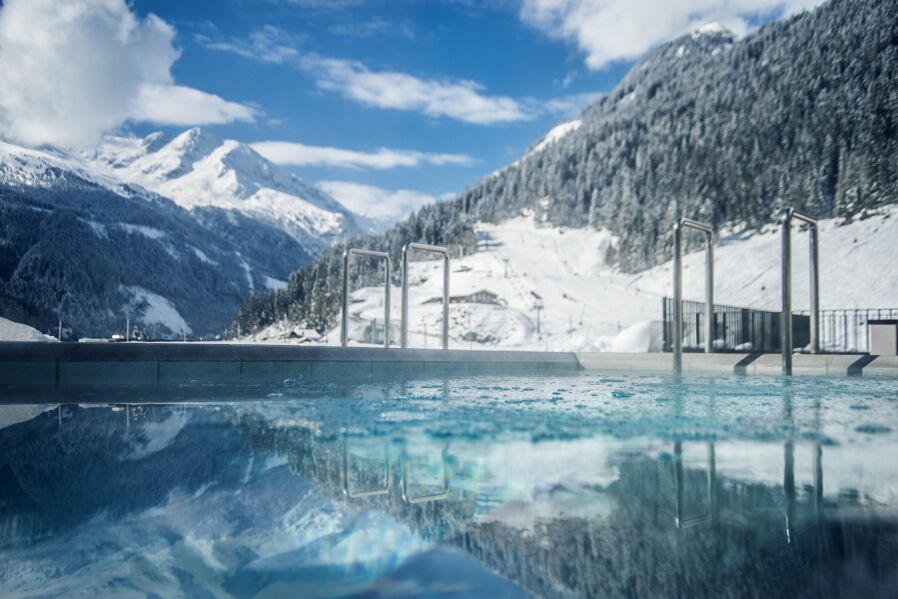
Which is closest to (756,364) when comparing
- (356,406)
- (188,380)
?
(356,406)

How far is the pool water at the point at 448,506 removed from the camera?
1.75m

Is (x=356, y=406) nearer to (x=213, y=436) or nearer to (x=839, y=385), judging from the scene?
(x=213, y=436)

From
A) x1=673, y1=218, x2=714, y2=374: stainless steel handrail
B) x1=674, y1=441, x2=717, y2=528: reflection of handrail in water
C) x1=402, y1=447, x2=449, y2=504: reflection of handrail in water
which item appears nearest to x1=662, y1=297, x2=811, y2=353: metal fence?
x1=673, y1=218, x2=714, y2=374: stainless steel handrail

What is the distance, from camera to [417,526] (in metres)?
2.16

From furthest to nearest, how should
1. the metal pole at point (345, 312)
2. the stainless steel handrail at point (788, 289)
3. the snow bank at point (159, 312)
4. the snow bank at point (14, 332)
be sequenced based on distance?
1. the snow bank at point (159, 312)
2. the snow bank at point (14, 332)
3. the metal pole at point (345, 312)
4. the stainless steel handrail at point (788, 289)

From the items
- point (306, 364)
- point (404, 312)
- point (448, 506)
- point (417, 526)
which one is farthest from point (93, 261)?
point (417, 526)

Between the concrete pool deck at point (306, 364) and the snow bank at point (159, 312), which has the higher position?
the snow bank at point (159, 312)

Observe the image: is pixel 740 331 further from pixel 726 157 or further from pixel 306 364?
pixel 726 157

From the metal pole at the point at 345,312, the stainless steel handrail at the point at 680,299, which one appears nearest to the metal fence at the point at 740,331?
the stainless steel handrail at the point at 680,299

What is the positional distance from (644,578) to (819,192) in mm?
57694

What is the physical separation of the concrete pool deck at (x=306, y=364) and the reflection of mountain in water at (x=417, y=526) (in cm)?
374

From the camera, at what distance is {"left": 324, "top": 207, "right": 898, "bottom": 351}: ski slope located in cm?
2839

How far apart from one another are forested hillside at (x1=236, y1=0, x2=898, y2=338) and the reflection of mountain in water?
47.3m

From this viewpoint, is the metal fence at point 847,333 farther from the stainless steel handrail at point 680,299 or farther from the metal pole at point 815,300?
the stainless steel handrail at point 680,299
